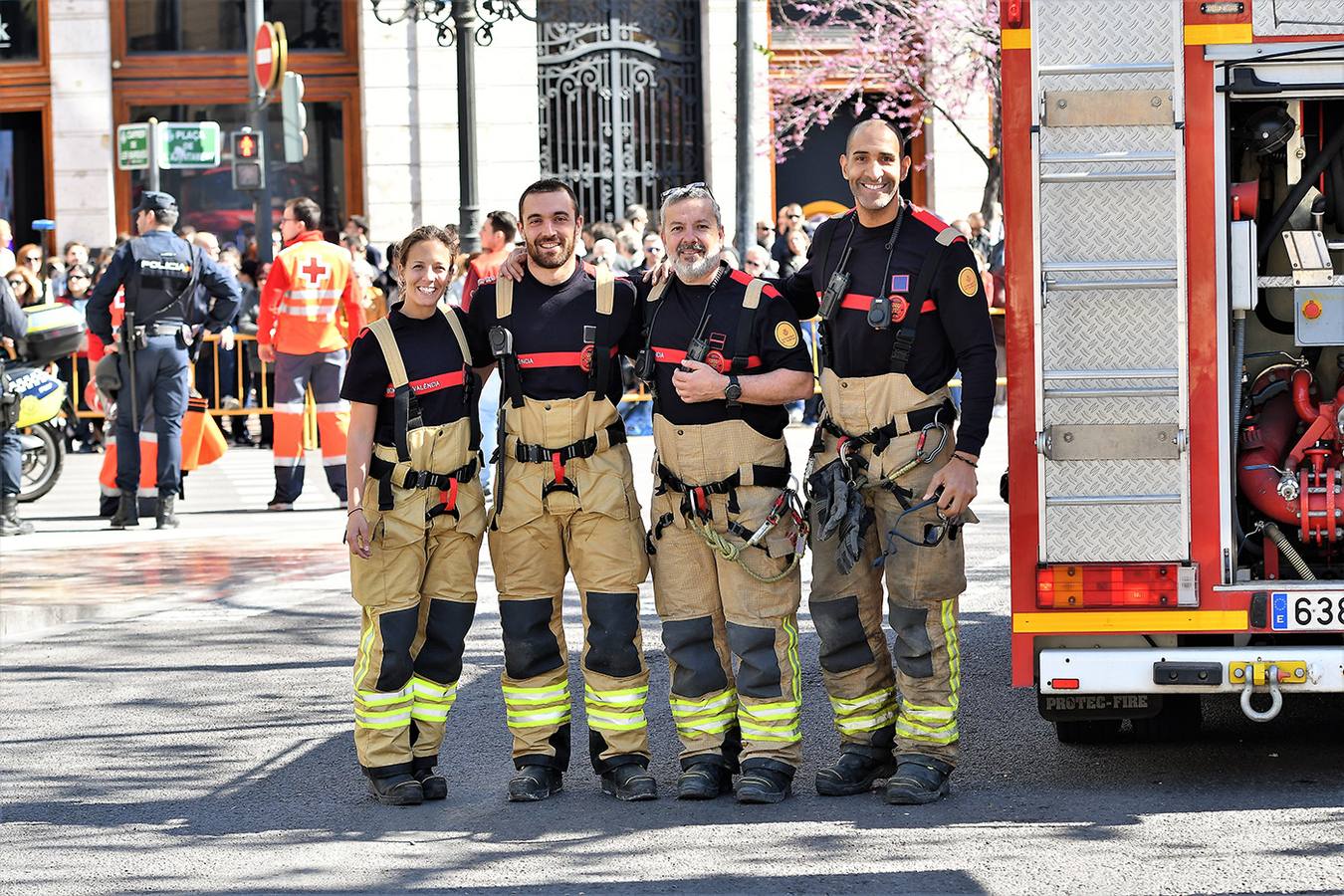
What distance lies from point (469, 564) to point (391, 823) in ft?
2.86

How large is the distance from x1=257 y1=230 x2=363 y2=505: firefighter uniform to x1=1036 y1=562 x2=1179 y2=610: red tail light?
7966 millimetres

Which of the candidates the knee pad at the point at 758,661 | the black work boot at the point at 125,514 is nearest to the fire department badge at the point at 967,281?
the knee pad at the point at 758,661

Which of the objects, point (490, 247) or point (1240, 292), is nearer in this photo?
point (1240, 292)

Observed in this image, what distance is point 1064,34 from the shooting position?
20.3ft

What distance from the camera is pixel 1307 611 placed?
6.29 m

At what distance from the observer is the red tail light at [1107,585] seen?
20.7ft

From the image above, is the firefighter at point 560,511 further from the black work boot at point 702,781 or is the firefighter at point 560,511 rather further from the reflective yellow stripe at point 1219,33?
the reflective yellow stripe at point 1219,33

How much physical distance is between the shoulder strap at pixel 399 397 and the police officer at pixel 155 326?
6.72 meters

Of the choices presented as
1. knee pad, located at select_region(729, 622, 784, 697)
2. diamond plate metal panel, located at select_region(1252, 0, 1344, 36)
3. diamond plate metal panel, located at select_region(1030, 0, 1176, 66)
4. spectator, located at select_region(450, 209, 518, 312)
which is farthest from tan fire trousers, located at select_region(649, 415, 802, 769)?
spectator, located at select_region(450, 209, 518, 312)

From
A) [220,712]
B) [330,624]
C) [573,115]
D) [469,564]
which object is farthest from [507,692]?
[573,115]

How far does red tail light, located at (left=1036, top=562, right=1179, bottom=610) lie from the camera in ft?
20.7

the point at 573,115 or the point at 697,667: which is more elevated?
the point at 573,115

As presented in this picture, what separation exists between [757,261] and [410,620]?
448 inches

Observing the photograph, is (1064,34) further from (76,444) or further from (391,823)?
(76,444)
